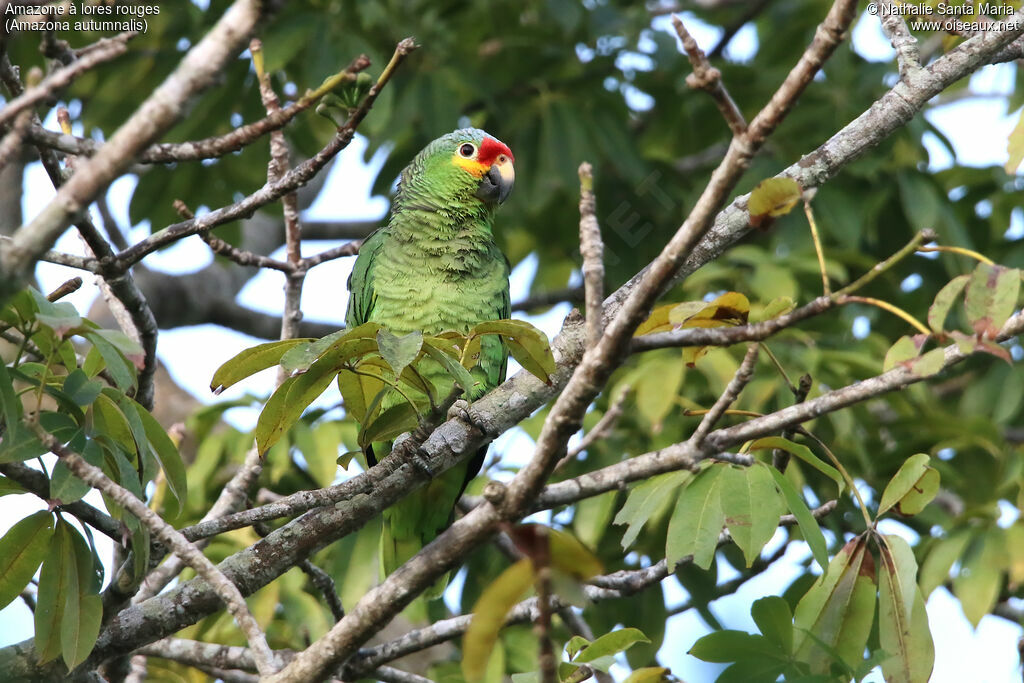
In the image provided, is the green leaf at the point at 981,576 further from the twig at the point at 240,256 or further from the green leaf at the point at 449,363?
the twig at the point at 240,256

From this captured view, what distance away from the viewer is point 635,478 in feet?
5.48

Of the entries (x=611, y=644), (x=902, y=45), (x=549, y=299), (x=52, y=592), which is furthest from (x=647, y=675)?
(x=549, y=299)

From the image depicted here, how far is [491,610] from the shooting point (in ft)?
3.28

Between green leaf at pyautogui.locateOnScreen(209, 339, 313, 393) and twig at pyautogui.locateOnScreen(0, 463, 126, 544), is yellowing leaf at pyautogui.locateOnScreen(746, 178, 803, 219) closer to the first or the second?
green leaf at pyautogui.locateOnScreen(209, 339, 313, 393)

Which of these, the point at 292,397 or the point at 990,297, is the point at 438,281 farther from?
the point at 990,297

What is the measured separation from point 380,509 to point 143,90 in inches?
117

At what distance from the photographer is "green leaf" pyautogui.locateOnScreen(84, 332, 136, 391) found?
59.3 inches

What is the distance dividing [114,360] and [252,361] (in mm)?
220

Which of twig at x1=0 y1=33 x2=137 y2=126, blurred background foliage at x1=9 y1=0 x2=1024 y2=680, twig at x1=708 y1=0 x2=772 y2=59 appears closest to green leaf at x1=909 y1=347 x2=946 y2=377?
twig at x1=0 y1=33 x2=137 y2=126

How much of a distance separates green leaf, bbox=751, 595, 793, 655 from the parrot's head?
193cm

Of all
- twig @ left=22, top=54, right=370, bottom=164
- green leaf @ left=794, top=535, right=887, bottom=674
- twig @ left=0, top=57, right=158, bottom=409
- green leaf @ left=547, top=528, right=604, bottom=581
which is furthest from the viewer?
twig @ left=0, top=57, right=158, bottom=409

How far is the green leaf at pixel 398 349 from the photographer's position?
4.55 feet

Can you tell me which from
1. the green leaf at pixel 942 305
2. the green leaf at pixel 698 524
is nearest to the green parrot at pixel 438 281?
the green leaf at pixel 698 524

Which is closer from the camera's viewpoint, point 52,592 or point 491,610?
point 491,610
